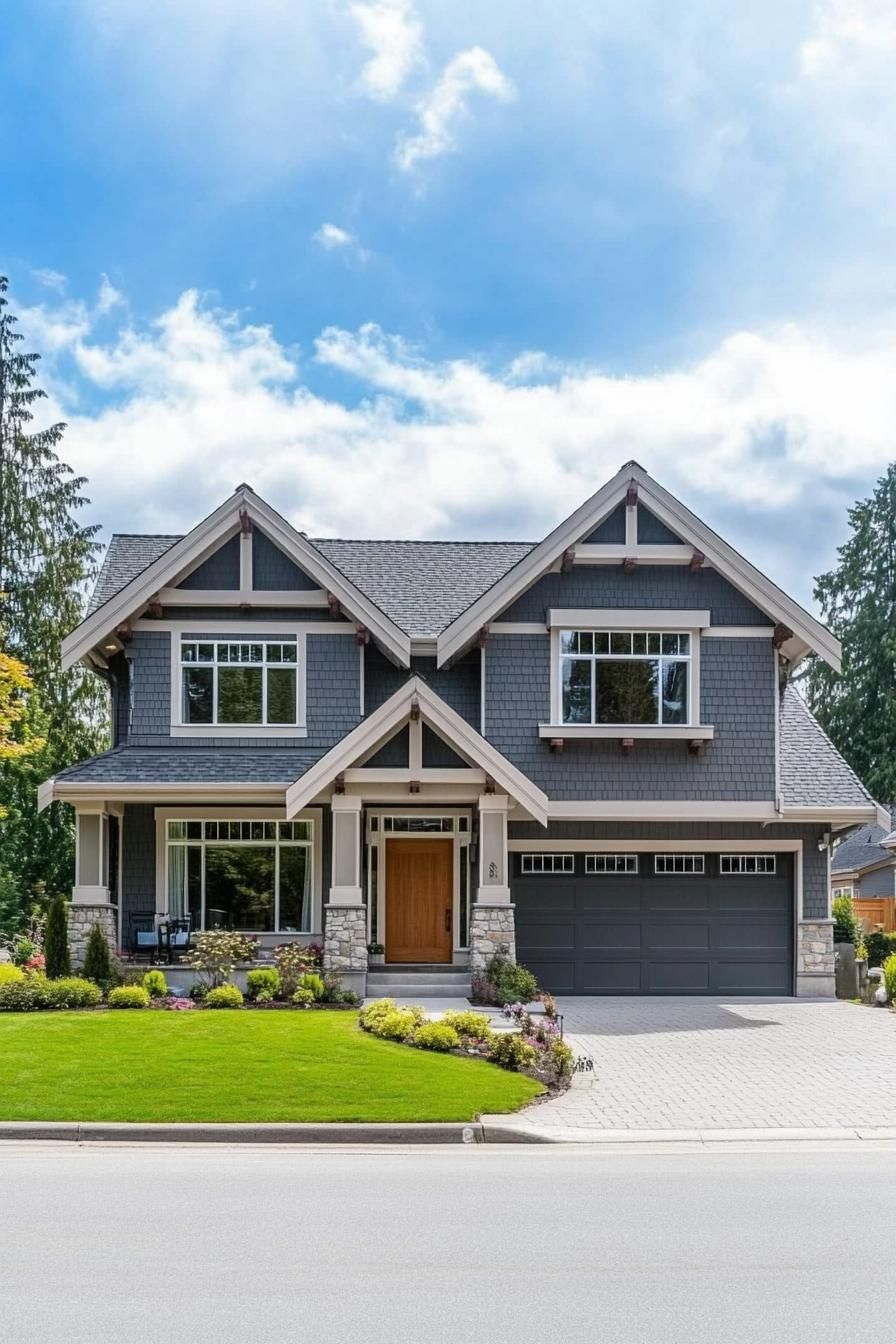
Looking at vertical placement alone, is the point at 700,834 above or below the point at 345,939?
above

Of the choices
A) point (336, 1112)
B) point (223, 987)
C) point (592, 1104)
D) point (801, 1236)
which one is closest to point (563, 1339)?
point (801, 1236)

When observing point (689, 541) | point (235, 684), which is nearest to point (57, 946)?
point (235, 684)

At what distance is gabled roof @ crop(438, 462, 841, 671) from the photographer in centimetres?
2197

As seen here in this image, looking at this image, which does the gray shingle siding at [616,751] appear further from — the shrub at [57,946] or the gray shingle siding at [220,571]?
the shrub at [57,946]

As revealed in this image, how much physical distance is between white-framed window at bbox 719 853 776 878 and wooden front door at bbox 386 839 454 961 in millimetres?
4810

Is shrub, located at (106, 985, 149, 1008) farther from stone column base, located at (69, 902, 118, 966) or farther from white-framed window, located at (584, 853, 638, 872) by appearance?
white-framed window, located at (584, 853, 638, 872)

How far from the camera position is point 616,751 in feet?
73.0

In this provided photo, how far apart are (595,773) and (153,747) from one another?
7.46 m

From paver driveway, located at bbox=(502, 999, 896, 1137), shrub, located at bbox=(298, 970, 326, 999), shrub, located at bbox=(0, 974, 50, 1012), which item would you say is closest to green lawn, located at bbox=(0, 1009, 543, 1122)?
paver driveway, located at bbox=(502, 999, 896, 1137)

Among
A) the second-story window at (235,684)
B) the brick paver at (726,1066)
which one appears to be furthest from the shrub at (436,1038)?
the second-story window at (235,684)

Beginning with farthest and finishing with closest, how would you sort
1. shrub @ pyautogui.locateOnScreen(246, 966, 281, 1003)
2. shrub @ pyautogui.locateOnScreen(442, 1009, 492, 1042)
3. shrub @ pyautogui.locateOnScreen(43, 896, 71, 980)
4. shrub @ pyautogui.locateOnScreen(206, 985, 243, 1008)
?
shrub @ pyautogui.locateOnScreen(43, 896, 71, 980) → shrub @ pyautogui.locateOnScreen(246, 966, 281, 1003) → shrub @ pyautogui.locateOnScreen(206, 985, 243, 1008) → shrub @ pyautogui.locateOnScreen(442, 1009, 492, 1042)

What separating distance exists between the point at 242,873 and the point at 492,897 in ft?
15.2

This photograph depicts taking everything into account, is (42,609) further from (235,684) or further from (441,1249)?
(441,1249)

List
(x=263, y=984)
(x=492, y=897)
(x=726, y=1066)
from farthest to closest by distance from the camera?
(x=492, y=897) < (x=263, y=984) < (x=726, y=1066)
